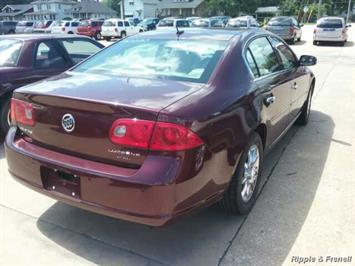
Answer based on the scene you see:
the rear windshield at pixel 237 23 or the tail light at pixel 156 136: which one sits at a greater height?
the rear windshield at pixel 237 23

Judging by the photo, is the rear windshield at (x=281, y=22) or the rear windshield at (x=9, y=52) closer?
the rear windshield at (x=9, y=52)

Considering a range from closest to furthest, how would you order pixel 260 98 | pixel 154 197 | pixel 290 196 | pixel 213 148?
pixel 154 197 < pixel 213 148 < pixel 260 98 < pixel 290 196

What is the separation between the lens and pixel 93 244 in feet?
10.2

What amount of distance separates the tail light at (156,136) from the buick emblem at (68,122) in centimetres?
43

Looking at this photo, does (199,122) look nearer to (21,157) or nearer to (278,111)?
(21,157)

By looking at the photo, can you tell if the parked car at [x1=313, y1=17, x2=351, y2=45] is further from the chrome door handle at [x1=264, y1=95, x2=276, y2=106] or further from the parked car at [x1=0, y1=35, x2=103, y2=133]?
the chrome door handle at [x1=264, y1=95, x2=276, y2=106]

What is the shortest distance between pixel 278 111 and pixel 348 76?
27.5 ft

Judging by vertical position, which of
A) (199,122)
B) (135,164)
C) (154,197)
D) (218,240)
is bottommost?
(218,240)

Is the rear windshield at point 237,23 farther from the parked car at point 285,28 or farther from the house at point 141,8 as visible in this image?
the house at point 141,8

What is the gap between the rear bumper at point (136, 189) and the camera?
255 centimetres

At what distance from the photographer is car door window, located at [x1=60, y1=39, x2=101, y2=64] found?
664 centimetres

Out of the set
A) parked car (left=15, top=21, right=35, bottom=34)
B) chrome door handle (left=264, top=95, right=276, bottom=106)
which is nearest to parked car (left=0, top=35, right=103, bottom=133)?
chrome door handle (left=264, top=95, right=276, bottom=106)

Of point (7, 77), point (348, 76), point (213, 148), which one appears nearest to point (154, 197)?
point (213, 148)

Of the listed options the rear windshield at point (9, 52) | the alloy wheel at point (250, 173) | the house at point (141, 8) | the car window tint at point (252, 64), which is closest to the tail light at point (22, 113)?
the alloy wheel at point (250, 173)
